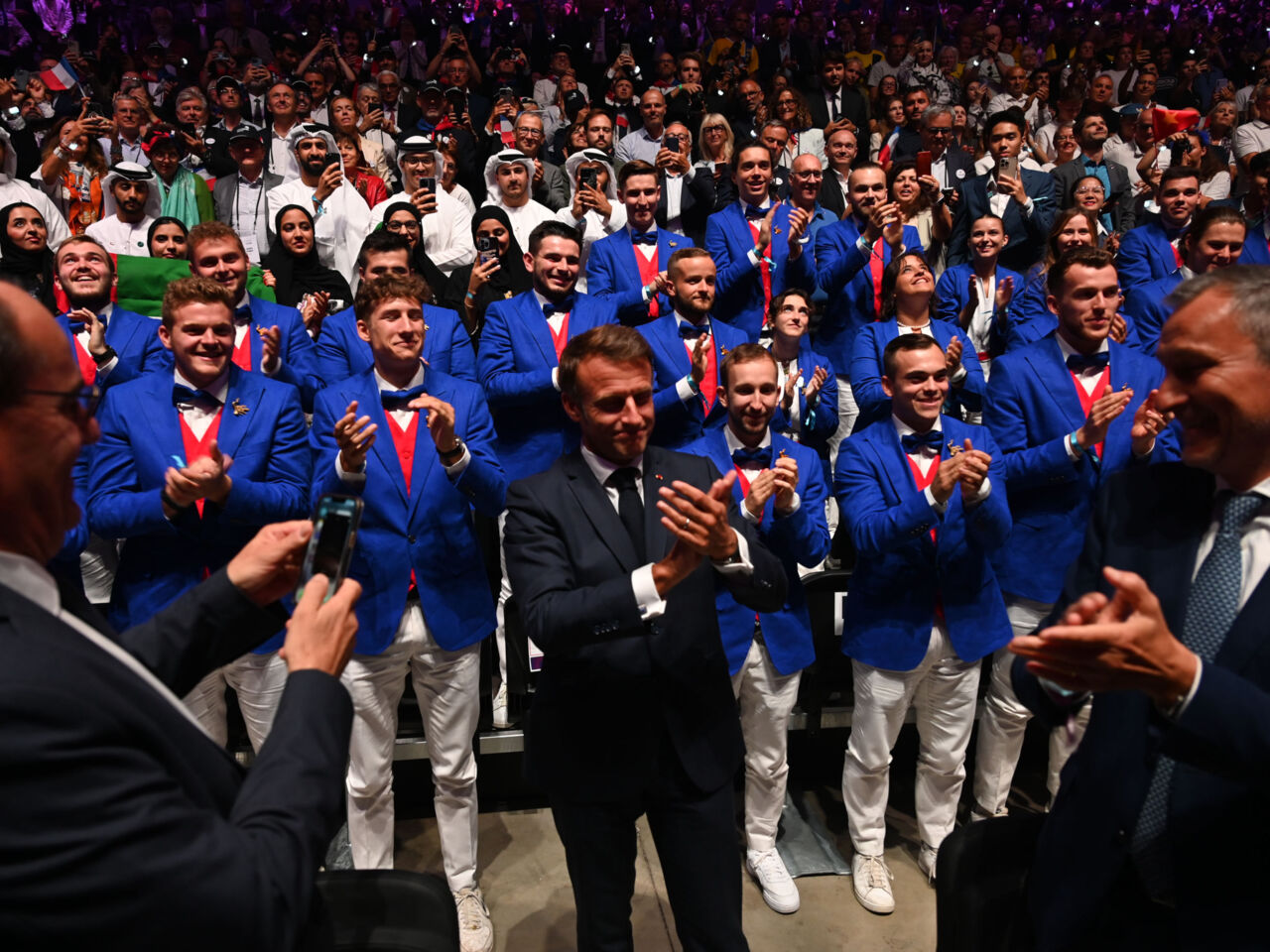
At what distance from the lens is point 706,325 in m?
4.54

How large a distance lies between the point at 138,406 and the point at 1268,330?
3.15 metres

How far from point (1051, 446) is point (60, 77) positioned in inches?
367

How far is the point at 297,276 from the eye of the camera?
5410 millimetres

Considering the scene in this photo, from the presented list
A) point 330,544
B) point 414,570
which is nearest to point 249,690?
point 414,570

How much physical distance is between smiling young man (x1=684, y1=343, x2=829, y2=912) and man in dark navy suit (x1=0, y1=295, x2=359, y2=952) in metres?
2.06

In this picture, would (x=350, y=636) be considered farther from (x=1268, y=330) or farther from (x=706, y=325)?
(x=706, y=325)

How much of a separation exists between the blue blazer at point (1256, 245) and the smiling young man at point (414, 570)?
16.3 ft

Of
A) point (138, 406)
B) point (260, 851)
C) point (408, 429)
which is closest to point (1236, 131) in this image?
point (408, 429)

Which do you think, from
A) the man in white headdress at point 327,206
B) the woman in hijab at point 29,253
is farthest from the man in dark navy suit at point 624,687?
the man in white headdress at point 327,206

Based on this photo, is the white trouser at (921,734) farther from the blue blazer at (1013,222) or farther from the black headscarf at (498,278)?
the blue blazer at (1013,222)

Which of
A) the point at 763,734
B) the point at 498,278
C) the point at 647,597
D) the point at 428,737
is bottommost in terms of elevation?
the point at 763,734

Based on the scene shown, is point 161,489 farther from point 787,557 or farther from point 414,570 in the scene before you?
point 787,557

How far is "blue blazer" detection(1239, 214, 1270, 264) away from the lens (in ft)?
18.8

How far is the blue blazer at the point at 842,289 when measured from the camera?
18.4 ft
